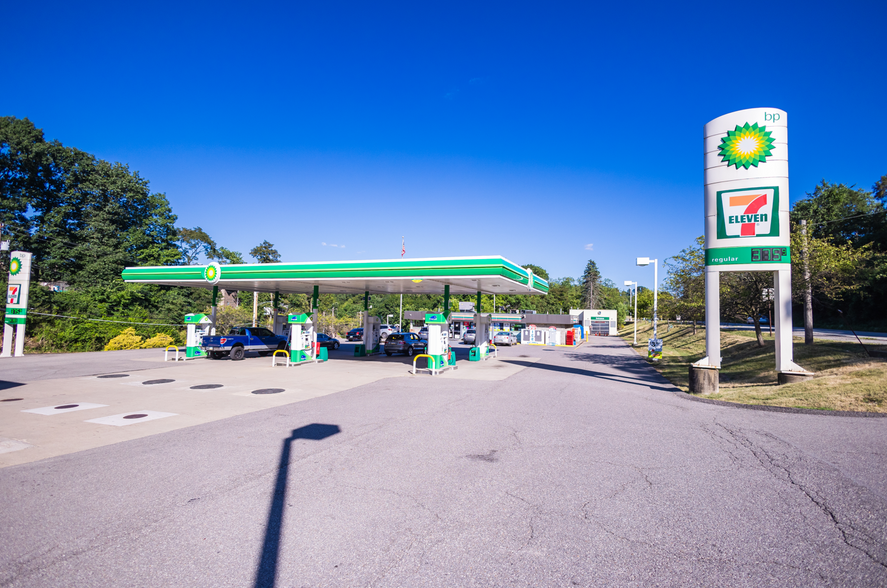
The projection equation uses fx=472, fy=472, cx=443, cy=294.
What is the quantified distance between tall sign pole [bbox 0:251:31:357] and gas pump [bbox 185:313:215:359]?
8.21 m

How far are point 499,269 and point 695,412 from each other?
816 cm

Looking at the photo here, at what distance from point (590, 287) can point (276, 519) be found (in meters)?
121

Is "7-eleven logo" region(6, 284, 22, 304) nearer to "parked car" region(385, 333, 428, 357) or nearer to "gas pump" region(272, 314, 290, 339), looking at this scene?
"gas pump" region(272, 314, 290, 339)

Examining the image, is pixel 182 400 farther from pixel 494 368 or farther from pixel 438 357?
pixel 494 368

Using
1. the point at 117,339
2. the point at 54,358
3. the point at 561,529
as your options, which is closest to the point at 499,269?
the point at 561,529

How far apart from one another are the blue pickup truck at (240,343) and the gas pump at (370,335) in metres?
4.45

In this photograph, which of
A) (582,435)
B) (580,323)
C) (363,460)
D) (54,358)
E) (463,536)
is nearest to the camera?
(463,536)

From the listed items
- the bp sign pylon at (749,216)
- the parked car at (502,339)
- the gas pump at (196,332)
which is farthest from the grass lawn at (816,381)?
the parked car at (502,339)

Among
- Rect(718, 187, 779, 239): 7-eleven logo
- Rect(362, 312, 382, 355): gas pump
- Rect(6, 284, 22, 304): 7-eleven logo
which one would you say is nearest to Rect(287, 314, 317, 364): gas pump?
Rect(362, 312, 382, 355): gas pump

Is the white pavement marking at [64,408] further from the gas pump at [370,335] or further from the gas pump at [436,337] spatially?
the gas pump at [370,335]

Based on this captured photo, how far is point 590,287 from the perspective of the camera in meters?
120

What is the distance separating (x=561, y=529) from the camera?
15.3ft

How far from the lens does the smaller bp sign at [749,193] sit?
14.7 metres

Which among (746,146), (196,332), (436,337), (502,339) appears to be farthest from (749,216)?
(502,339)
